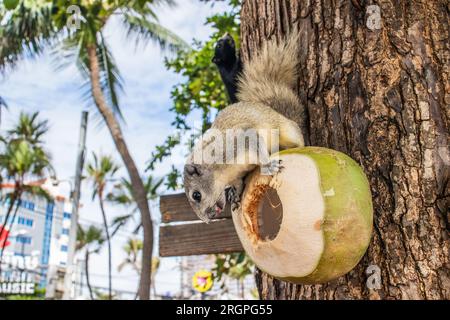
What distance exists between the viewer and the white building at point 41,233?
13.9 m

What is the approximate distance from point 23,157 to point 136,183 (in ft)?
26.3

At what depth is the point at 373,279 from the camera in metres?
1.35

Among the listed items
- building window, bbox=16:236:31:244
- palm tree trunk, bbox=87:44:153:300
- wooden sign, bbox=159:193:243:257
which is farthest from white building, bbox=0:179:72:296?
wooden sign, bbox=159:193:243:257

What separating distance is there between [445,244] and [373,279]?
215 mm

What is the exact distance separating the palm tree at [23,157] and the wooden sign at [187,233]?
1111 cm

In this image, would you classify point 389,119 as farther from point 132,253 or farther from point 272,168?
point 132,253

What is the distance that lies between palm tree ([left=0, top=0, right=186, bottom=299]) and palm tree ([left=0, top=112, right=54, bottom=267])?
434 centimetres

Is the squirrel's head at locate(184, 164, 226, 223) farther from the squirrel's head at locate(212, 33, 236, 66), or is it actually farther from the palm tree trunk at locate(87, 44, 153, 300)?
the palm tree trunk at locate(87, 44, 153, 300)

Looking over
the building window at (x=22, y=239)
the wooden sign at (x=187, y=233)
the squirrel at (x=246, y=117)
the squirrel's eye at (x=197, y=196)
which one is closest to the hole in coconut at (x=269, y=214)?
the squirrel at (x=246, y=117)

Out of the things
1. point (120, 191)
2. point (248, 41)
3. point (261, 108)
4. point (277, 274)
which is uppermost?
point (120, 191)

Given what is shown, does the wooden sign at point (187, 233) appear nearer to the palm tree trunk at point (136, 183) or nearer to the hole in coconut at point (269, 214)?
the hole in coconut at point (269, 214)

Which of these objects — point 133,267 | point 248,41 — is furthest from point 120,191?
point 248,41

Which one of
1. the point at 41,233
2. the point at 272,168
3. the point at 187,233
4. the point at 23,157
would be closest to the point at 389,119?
the point at 272,168
